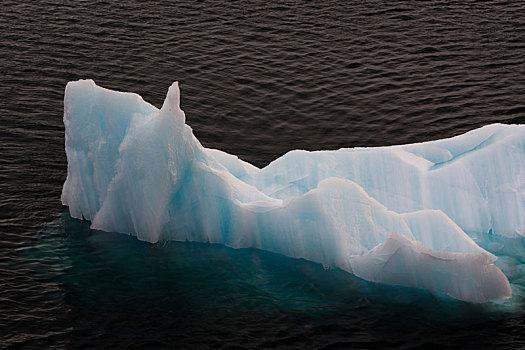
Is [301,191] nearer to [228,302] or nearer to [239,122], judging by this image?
[228,302]

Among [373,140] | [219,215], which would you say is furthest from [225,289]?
[373,140]

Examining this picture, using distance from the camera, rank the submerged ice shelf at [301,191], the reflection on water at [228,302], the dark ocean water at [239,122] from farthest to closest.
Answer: the submerged ice shelf at [301,191]
the dark ocean water at [239,122]
the reflection on water at [228,302]

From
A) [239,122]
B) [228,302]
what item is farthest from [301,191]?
[239,122]

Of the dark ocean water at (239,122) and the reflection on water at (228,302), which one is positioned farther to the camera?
the dark ocean water at (239,122)

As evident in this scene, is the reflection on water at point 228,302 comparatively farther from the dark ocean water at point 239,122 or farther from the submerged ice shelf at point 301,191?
the submerged ice shelf at point 301,191

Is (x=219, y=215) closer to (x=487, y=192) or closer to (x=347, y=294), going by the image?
(x=347, y=294)

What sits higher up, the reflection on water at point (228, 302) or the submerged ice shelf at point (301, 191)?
the submerged ice shelf at point (301, 191)

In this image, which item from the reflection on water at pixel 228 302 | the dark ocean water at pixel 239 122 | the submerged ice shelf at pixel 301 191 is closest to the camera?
the reflection on water at pixel 228 302

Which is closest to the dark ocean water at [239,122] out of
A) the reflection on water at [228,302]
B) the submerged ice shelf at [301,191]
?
the reflection on water at [228,302]
